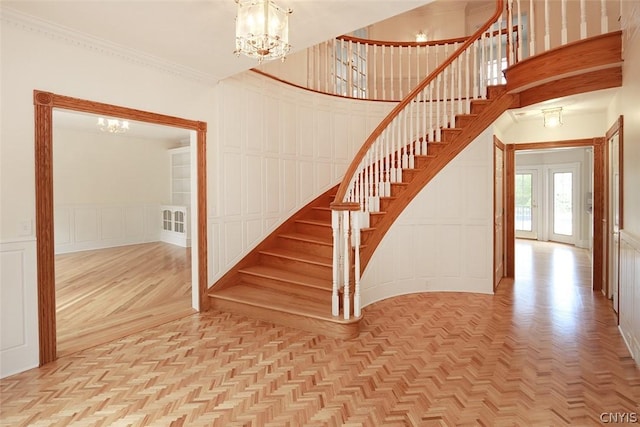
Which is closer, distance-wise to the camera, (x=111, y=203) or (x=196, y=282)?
(x=196, y=282)

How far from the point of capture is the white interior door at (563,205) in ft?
30.9

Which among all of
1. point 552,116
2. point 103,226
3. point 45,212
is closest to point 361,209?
point 45,212

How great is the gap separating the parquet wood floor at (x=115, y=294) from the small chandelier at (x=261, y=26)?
10.1 ft

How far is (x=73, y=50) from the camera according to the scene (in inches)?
125

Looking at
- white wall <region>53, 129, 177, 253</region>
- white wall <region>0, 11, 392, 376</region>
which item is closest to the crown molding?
white wall <region>0, 11, 392, 376</region>

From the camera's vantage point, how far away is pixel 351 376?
110 inches

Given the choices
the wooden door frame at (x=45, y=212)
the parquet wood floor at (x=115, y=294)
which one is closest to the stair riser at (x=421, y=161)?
the parquet wood floor at (x=115, y=294)

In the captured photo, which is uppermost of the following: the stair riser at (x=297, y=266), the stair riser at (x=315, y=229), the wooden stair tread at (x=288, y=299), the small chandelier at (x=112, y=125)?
the small chandelier at (x=112, y=125)

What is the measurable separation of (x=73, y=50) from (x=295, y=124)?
2932 millimetres

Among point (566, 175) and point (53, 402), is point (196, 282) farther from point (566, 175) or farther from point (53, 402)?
point (566, 175)

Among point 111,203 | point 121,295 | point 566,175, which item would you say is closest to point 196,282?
point 121,295

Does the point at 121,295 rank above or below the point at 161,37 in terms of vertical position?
below

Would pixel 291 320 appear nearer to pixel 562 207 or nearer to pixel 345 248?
pixel 345 248

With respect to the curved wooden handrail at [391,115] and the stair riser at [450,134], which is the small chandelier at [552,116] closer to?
the stair riser at [450,134]
